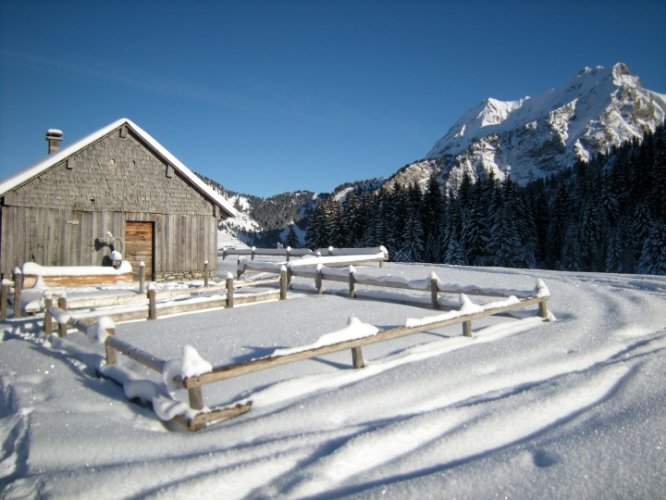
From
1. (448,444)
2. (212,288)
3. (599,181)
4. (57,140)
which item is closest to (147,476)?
(448,444)

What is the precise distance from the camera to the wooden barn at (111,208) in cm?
1575

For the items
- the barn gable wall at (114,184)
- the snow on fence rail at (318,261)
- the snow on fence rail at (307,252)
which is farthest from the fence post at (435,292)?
the barn gable wall at (114,184)

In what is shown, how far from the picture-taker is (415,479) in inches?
124

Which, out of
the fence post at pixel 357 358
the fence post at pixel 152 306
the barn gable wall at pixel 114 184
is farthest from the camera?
the barn gable wall at pixel 114 184

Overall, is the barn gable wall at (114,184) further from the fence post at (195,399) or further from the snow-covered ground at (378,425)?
the fence post at (195,399)

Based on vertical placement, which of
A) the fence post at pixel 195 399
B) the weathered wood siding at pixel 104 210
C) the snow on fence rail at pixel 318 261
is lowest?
the fence post at pixel 195 399

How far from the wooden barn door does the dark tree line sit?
32.6 metres

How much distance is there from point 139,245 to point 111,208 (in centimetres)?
190

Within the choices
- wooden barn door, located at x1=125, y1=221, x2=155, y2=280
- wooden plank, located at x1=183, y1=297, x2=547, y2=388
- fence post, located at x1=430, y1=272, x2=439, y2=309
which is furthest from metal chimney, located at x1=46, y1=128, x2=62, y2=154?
wooden plank, located at x1=183, y1=297, x2=547, y2=388

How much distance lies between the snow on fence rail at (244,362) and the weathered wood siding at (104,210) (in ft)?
42.8

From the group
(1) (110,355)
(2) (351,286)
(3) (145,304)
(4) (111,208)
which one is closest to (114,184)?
(4) (111,208)

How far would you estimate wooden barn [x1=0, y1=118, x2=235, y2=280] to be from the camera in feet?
51.7

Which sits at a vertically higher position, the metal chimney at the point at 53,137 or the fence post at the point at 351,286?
the metal chimney at the point at 53,137

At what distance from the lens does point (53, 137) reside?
2002 centimetres
